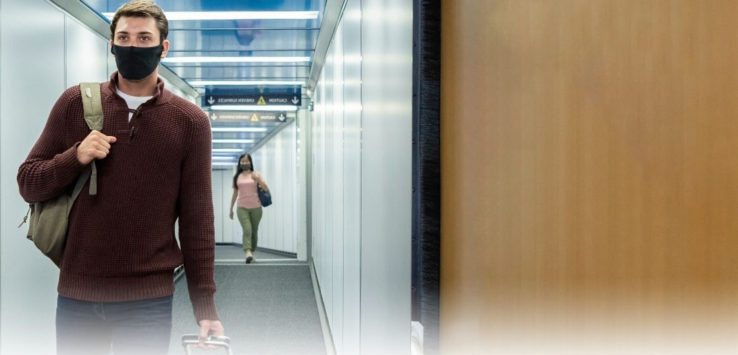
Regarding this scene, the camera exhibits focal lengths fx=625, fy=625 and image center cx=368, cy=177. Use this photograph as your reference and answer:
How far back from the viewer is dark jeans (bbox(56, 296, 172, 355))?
177cm

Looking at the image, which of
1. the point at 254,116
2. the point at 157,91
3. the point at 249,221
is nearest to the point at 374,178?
the point at 157,91

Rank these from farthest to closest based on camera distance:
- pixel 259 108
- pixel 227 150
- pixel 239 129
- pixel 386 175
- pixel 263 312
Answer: pixel 227 150 → pixel 239 129 → pixel 259 108 → pixel 263 312 → pixel 386 175

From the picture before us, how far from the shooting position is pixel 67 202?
71.2 inches

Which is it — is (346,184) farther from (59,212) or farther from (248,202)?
(248,202)

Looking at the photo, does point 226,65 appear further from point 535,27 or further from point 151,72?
point 535,27

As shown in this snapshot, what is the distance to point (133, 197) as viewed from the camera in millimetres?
1787

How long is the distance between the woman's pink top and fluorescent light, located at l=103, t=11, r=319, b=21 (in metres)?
4.49

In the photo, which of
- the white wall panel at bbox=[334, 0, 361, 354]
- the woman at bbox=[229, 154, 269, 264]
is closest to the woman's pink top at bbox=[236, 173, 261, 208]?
the woman at bbox=[229, 154, 269, 264]

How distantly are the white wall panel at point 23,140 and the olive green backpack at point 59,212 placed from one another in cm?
167

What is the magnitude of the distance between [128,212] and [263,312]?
4.53 metres

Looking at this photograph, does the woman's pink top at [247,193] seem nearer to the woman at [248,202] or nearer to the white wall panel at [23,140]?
the woman at [248,202]

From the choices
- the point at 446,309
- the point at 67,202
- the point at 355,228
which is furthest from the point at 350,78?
the point at 446,309

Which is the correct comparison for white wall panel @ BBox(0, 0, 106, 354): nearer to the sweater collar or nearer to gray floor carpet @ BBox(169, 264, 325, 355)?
gray floor carpet @ BBox(169, 264, 325, 355)

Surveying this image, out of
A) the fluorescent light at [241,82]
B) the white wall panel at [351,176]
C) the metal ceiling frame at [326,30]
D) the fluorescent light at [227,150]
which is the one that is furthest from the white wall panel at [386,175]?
the fluorescent light at [227,150]
